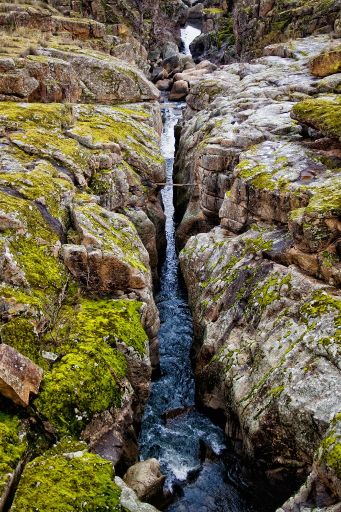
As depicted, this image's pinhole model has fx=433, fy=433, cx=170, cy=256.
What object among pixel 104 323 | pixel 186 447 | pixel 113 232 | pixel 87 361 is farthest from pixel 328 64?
pixel 87 361

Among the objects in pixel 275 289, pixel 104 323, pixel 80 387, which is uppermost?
pixel 275 289

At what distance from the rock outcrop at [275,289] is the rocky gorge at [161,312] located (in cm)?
6

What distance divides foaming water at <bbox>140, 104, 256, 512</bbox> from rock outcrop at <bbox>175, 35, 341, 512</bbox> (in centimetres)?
95

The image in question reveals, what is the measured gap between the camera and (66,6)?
52.7 m

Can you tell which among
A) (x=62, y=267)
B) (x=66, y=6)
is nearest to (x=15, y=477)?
(x=62, y=267)

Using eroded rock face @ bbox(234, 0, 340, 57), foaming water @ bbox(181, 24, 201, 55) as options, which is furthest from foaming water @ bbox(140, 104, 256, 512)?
foaming water @ bbox(181, 24, 201, 55)

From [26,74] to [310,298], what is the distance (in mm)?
18858

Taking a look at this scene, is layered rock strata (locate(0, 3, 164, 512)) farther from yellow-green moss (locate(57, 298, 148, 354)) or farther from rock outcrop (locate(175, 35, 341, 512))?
rock outcrop (locate(175, 35, 341, 512))

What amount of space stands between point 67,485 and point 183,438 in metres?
7.47

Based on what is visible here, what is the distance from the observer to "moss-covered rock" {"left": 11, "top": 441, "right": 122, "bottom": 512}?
8302 millimetres

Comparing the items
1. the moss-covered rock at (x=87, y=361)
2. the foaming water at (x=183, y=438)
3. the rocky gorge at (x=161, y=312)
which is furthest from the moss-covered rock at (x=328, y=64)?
the moss-covered rock at (x=87, y=361)

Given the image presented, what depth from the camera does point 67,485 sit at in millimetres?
8742

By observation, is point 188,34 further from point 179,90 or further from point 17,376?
point 17,376

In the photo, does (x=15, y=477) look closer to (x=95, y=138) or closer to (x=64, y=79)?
(x=95, y=138)
